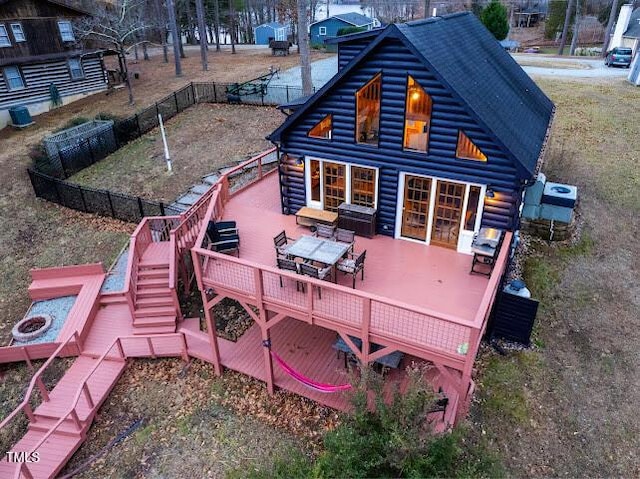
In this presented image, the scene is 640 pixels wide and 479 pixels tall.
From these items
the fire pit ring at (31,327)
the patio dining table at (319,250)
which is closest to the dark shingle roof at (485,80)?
the patio dining table at (319,250)

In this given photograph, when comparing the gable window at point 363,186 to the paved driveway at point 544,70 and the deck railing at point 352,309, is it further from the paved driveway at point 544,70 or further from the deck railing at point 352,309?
the paved driveway at point 544,70

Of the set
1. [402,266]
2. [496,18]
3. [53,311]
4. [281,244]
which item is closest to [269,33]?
[496,18]

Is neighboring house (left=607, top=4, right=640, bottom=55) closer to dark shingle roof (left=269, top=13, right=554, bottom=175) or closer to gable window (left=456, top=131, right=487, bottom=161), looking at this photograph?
dark shingle roof (left=269, top=13, right=554, bottom=175)

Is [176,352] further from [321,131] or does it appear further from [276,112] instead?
[276,112]

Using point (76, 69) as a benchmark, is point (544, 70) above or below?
below

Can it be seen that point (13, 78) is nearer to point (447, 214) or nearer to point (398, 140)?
point (398, 140)

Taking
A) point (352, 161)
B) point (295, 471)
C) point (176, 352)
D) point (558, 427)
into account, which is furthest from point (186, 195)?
point (558, 427)

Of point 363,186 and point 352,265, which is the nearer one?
point 352,265
